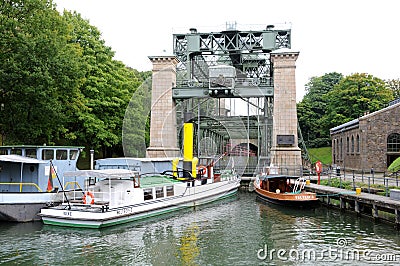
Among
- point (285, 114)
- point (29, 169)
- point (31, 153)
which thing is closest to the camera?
point (29, 169)

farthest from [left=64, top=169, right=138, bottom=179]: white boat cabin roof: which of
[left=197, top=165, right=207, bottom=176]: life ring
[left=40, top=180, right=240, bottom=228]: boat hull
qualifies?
[left=197, top=165, right=207, bottom=176]: life ring

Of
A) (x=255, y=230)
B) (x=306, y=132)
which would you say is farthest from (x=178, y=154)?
(x=306, y=132)

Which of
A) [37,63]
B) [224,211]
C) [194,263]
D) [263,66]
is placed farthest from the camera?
[263,66]

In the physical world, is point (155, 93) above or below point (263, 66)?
below

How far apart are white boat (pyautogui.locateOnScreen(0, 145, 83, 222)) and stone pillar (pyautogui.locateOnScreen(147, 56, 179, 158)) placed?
1652 cm

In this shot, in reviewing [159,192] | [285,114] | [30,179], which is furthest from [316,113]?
[30,179]

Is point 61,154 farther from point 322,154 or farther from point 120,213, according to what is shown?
point 322,154

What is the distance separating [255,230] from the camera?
18891mm

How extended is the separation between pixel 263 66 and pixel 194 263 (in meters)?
37.8

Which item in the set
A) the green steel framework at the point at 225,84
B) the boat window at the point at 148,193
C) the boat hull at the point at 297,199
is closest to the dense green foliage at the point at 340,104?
the green steel framework at the point at 225,84

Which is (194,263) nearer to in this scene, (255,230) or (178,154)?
(255,230)

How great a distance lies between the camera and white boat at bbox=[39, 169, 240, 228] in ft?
62.0

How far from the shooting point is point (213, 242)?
54.3 feet

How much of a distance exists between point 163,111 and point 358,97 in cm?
3976
